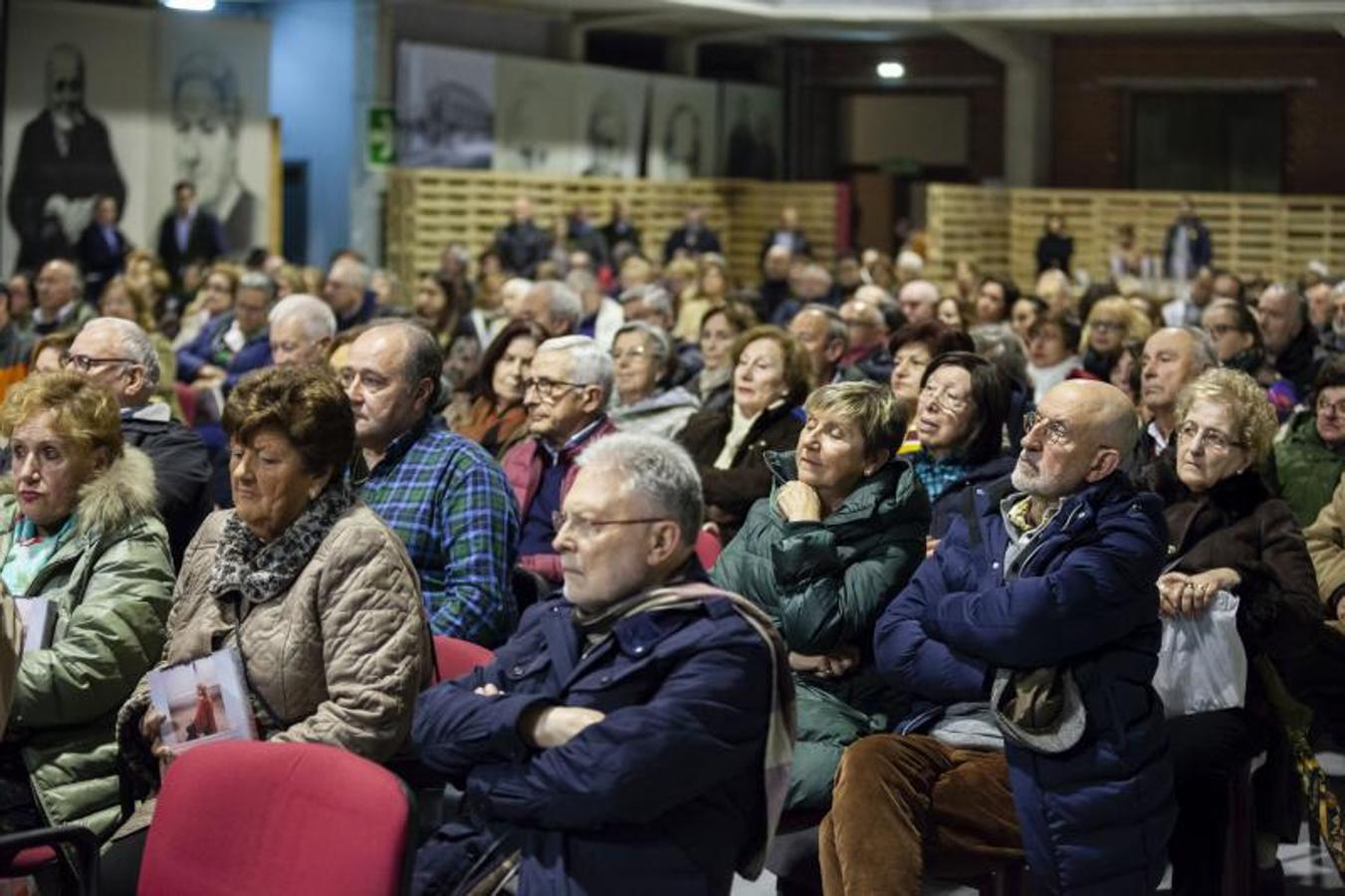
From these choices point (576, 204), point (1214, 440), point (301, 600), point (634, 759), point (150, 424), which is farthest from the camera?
point (576, 204)

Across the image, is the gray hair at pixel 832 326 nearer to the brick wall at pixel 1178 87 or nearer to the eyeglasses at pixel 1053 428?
the eyeglasses at pixel 1053 428

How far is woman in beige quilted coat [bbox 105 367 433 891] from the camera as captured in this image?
4090mm

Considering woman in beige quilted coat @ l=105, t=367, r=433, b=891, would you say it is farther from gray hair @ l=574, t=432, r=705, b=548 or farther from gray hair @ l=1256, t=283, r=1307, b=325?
gray hair @ l=1256, t=283, r=1307, b=325

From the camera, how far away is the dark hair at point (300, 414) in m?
4.24

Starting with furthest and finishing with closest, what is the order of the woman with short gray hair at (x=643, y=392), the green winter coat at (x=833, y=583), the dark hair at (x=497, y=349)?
the woman with short gray hair at (x=643, y=392) < the dark hair at (x=497, y=349) < the green winter coat at (x=833, y=583)

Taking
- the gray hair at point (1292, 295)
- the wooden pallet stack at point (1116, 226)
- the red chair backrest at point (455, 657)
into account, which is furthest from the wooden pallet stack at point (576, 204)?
the red chair backrest at point (455, 657)

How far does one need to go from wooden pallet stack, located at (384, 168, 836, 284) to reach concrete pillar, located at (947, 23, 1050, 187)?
2.33m

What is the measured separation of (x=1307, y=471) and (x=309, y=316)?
3736 millimetres

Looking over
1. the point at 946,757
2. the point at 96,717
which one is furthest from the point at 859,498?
the point at 96,717

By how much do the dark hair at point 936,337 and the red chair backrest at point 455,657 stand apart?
308cm

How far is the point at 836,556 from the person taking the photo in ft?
15.9

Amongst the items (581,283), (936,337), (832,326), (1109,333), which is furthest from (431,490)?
(581,283)

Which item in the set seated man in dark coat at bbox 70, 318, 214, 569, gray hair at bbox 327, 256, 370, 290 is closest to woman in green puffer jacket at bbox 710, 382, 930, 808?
seated man in dark coat at bbox 70, 318, 214, 569

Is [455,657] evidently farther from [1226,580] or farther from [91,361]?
[91,361]
